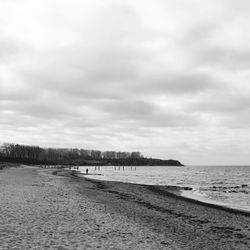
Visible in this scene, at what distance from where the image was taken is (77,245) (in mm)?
9836

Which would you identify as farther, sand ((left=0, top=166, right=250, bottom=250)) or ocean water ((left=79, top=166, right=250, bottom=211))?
ocean water ((left=79, top=166, right=250, bottom=211))

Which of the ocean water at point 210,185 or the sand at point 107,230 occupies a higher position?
the sand at point 107,230

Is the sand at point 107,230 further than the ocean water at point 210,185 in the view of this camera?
No

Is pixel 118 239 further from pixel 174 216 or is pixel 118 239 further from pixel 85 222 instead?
pixel 174 216

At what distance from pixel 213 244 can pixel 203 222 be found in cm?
498

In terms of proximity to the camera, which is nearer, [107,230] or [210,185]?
[107,230]

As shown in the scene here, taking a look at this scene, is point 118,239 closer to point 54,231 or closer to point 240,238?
point 54,231

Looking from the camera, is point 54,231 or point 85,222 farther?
point 85,222

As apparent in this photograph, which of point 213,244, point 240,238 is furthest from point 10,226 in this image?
point 240,238

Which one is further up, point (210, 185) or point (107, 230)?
point (107, 230)

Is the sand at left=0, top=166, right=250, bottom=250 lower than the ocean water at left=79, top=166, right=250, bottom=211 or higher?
higher

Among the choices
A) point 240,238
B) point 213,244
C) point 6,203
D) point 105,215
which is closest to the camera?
point 213,244

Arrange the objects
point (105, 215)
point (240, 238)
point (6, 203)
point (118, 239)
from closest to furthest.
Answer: point (118, 239) < point (240, 238) < point (105, 215) < point (6, 203)

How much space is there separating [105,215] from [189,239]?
5.27 m
